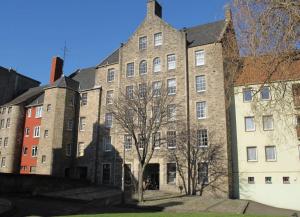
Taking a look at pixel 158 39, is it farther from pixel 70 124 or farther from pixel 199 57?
pixel 70 124

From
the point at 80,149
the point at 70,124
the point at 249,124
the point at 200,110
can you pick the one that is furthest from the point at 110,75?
the point at 249,124

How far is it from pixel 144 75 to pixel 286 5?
31313 millimetres

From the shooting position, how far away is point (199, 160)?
36281 millimetres

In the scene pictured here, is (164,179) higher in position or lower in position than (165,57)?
lower

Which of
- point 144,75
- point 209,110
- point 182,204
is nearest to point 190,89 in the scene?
point 209,110

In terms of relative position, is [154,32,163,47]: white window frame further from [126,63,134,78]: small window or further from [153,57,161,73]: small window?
[126,63,134,78]: small window

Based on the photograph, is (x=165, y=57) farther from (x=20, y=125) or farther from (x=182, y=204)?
(x=20, y=125)

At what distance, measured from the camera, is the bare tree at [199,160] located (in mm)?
35188

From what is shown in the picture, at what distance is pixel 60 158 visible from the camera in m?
43.0

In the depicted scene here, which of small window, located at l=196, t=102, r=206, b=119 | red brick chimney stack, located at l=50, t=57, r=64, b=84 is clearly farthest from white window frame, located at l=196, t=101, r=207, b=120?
red brick chimney stack, located at l=50, t=57, r=64, b=84

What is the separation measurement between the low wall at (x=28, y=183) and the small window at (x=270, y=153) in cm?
2176

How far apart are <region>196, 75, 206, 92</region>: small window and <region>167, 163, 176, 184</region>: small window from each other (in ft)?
29.3

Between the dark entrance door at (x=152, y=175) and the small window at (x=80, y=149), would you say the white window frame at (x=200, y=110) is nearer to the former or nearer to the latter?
the dark entrance door at (x=152, y=175)

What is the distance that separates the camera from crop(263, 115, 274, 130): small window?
3547 cm
